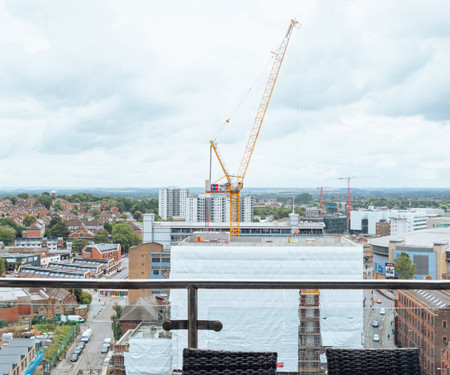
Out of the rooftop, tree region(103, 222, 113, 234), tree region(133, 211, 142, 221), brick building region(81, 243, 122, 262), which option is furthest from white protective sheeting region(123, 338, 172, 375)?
tree region(133, 211, 142, 221)

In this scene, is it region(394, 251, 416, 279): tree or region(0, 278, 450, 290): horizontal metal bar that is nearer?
region(0, 278, 450, 290): horizontal metal bar

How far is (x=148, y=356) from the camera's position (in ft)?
4.42

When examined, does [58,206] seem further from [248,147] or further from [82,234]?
[248,147]

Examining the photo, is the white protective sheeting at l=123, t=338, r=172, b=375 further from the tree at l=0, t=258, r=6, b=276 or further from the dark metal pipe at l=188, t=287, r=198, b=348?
the tree at l=0, t=258, r=6, b=276

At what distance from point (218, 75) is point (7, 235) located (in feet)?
76.4

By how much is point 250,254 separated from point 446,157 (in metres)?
75.5

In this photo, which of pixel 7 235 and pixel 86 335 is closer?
pixel 86 335

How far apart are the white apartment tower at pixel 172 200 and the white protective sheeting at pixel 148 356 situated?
59.2m

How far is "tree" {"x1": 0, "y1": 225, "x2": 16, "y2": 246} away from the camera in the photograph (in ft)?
123

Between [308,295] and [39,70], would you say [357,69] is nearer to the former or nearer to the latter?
[39,70]

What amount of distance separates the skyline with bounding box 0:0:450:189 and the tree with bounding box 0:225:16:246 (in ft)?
26.1

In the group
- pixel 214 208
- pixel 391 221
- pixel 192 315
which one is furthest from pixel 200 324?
pixel 214 208

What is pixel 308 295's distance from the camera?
1.36 meters

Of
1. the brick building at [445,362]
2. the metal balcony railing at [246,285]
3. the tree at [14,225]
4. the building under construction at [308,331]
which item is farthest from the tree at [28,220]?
the brick building at [445,362]
